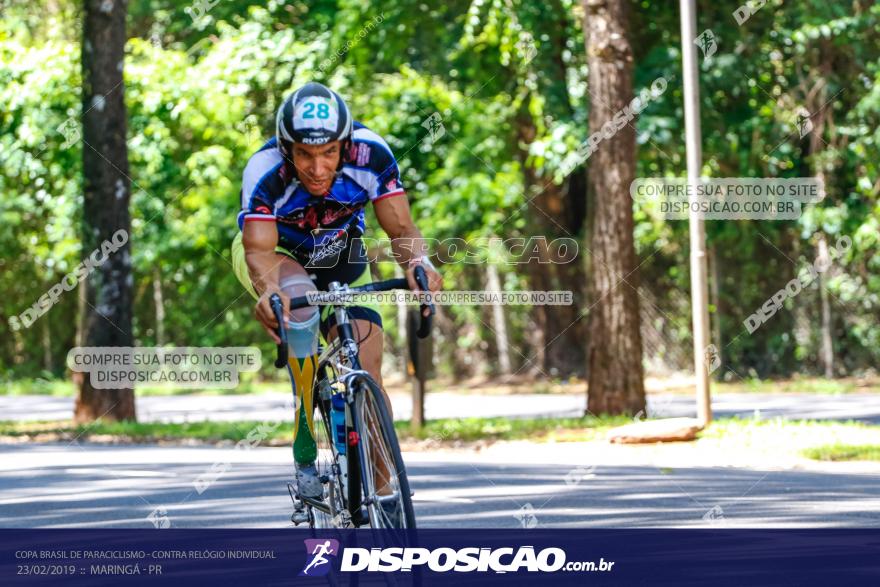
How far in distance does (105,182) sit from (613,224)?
6.09 meters

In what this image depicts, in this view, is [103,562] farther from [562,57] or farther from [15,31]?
[15,31]

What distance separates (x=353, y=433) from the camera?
618cm

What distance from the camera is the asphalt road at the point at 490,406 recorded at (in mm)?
18516

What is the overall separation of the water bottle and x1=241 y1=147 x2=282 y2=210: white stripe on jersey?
35.5 inches

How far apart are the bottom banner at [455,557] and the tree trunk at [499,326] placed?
63.0 ft

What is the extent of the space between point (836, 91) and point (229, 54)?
10.4m

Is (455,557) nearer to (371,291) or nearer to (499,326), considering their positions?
(371,291)

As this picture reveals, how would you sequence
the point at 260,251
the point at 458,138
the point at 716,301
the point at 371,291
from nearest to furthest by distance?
the point at 371,291
the point at 260,251
the point at 716,301
the point at 458,138

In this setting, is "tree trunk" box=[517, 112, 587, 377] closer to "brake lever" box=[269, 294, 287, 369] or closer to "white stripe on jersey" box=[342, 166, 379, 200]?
"white stripe on jersey" box=[342, 166, 379, 200]

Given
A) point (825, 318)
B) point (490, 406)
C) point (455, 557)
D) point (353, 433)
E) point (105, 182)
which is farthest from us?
point (825, 318)

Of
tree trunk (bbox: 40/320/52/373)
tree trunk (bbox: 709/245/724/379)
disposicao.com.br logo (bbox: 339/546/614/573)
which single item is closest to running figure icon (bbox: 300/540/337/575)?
disposicao.com.br logo (bbox: 339/546/614/573)

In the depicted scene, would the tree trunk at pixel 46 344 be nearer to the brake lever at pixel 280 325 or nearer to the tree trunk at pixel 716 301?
the tree trunk at pixel 716 301

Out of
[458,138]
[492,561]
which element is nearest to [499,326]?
[458,138]

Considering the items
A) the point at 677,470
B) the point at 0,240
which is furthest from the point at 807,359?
the point at 0,240
